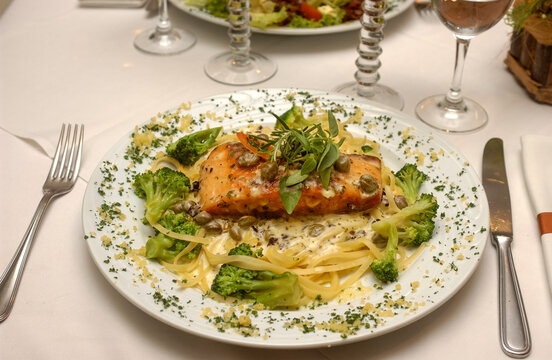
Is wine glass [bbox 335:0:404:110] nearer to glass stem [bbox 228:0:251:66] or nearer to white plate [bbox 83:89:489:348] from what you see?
white plate [bbox 83:89:489:348]

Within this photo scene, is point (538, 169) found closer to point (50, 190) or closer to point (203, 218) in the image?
point (203, 218)

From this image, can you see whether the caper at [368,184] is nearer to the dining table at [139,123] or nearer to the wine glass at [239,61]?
the dining table at [139,123]

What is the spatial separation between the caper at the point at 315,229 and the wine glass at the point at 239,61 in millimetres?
1958

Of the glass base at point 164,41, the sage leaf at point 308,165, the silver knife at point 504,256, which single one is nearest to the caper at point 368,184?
the sage leaf at point 308,165

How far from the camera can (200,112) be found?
3.97 metres

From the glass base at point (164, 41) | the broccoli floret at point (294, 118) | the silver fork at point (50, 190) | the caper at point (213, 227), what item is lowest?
the silver fork at point (50, 190)

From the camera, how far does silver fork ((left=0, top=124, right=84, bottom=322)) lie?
292cm

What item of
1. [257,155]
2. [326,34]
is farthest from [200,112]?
[326,34]

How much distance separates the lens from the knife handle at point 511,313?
264 centimetres

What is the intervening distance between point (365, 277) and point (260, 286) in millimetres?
560

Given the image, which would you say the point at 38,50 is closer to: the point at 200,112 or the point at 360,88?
the point at 200,112

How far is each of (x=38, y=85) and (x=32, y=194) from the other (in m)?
1.44

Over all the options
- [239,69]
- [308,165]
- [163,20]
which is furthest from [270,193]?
[163,20]

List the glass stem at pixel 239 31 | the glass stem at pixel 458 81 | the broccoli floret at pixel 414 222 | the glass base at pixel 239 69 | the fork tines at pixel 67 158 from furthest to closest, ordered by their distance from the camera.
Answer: the glass base at pixel 239 69 < the glass stem at pixel 239 31 < the glass stem at pixel 458 81 < the fork tines at pixel 67 158 < the broccoli floret at pixel 414 222
